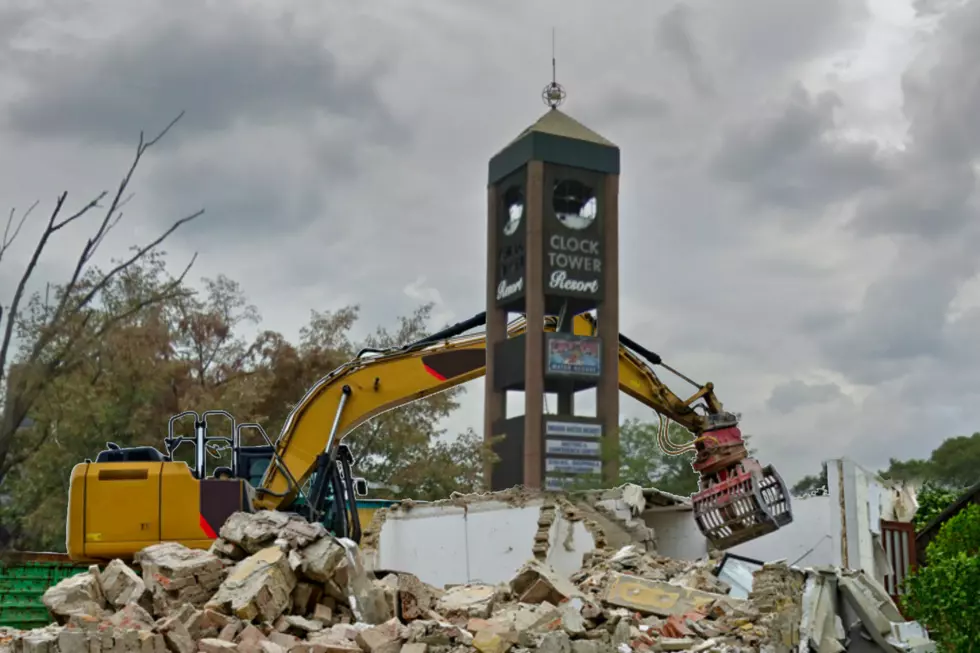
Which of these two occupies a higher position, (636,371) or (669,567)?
(636,371)

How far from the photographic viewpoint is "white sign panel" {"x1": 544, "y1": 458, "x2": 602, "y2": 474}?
3512 centimetres

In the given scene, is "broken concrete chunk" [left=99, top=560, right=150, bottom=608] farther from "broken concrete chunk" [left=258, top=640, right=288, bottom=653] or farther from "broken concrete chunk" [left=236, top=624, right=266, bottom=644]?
"broken concrete chunk" [left=258, top=640, right=288, bottom=653]

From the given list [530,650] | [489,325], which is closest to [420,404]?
[489,325]

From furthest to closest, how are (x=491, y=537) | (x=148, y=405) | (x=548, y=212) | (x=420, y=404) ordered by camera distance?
(x=548, y=212) → (x=420, y=404) → (x=148, y=405) → (x=491, y=537)

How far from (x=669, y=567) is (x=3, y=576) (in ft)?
27.5

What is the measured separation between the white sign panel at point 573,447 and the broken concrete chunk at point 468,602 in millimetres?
20605

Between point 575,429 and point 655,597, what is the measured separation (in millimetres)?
22309

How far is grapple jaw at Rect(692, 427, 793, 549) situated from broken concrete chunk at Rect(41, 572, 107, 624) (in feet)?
26.8

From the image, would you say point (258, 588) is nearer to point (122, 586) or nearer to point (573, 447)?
point (122, 586)

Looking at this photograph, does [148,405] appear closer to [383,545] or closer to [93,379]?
[383,545]

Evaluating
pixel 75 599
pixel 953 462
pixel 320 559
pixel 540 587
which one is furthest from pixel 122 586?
pixel 953 462

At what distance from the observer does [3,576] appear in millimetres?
12781

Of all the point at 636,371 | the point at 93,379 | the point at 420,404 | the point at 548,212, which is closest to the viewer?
the point at 93,379

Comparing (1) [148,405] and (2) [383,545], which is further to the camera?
(1) [148,405]
